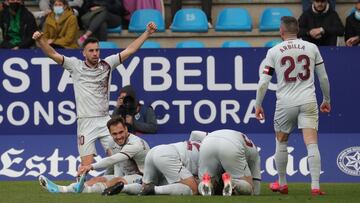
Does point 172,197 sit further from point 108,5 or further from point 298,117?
point 108,5

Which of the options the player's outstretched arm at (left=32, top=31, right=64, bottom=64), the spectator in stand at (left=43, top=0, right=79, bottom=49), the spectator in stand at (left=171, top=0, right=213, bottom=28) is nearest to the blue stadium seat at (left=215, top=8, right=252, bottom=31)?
the spectator in stand at (left=171, top=0, right=213, bottom=28)

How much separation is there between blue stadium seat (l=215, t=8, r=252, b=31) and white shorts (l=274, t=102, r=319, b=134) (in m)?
7.02

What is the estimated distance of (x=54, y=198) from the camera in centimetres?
1275

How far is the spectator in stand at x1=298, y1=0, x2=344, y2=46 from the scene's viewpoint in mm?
19000

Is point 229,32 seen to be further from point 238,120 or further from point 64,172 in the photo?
point 64,172

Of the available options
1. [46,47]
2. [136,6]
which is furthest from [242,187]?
[136,6]

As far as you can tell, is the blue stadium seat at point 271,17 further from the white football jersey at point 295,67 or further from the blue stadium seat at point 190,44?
the white football jersey at point 295,67

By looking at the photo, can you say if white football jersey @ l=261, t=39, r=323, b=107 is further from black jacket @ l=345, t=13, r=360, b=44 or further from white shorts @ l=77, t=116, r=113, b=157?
black jacket @ l=345, t=13, r=360, b=44

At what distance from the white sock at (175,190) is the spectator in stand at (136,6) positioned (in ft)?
26.3

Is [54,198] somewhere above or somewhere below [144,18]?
below

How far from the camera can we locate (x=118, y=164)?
46.3 ft

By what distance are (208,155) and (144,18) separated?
308 inches

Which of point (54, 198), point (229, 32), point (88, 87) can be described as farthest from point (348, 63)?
point (54, 198)

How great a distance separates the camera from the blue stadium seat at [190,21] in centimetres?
2045
